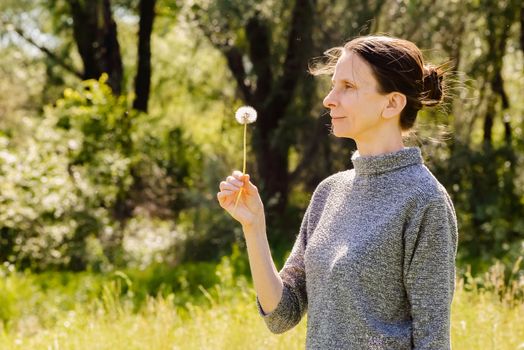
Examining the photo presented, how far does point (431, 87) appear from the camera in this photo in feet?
6.70

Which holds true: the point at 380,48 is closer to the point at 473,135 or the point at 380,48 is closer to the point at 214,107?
the point at 473,135

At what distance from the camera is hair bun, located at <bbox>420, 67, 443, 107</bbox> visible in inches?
80.1

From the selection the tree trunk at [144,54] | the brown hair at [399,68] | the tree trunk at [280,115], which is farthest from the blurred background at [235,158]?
the brown hair at [399,68]

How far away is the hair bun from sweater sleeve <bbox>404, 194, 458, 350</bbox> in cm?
33

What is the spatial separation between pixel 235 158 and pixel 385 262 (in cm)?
785

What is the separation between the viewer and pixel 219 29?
30.0 ft

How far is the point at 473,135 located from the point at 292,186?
215 cm

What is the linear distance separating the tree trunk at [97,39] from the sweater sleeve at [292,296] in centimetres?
968

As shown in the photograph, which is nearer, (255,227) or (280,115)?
(255,227)

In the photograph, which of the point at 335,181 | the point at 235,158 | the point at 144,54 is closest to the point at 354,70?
the point at 335,181

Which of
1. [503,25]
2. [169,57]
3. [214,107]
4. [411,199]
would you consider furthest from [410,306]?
[169,57]

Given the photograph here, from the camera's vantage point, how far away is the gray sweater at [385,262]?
1.81 metres

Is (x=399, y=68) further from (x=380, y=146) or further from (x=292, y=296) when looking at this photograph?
(x=292, y=296)

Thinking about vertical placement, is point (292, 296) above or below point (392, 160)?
below
